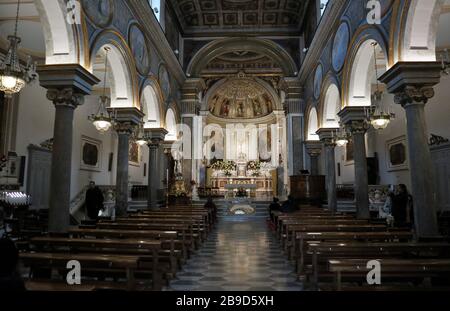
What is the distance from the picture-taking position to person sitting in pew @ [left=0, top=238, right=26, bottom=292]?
7.32ft

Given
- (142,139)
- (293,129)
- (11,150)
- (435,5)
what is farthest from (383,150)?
(11,150)

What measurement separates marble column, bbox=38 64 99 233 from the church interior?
1.3 inches

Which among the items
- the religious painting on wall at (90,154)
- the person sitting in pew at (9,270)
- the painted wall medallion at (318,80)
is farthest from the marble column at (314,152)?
the person sitting in pew at (9,270)

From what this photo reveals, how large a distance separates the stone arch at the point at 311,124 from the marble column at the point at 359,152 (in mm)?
6289

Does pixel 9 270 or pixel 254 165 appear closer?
pixel 9 270

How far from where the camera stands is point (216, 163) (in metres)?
26.7

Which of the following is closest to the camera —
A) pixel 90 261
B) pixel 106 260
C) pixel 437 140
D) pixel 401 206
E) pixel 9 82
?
pixel 106 260

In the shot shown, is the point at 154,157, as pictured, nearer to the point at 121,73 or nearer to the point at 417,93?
the point at 121,73

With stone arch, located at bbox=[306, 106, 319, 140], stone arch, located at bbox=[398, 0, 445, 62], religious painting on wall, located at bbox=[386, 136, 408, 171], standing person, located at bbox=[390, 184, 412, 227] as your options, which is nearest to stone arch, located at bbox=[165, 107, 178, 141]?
stone arch, located at bbox=[306, 106, 319, 140]

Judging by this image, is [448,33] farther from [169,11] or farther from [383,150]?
[169,11]

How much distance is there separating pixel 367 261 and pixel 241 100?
27392 mm

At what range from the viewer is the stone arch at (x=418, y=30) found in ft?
23.6

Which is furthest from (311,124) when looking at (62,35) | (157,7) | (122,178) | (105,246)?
(105,246)

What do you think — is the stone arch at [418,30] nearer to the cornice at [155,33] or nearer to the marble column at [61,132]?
the marble column at [61,132]
